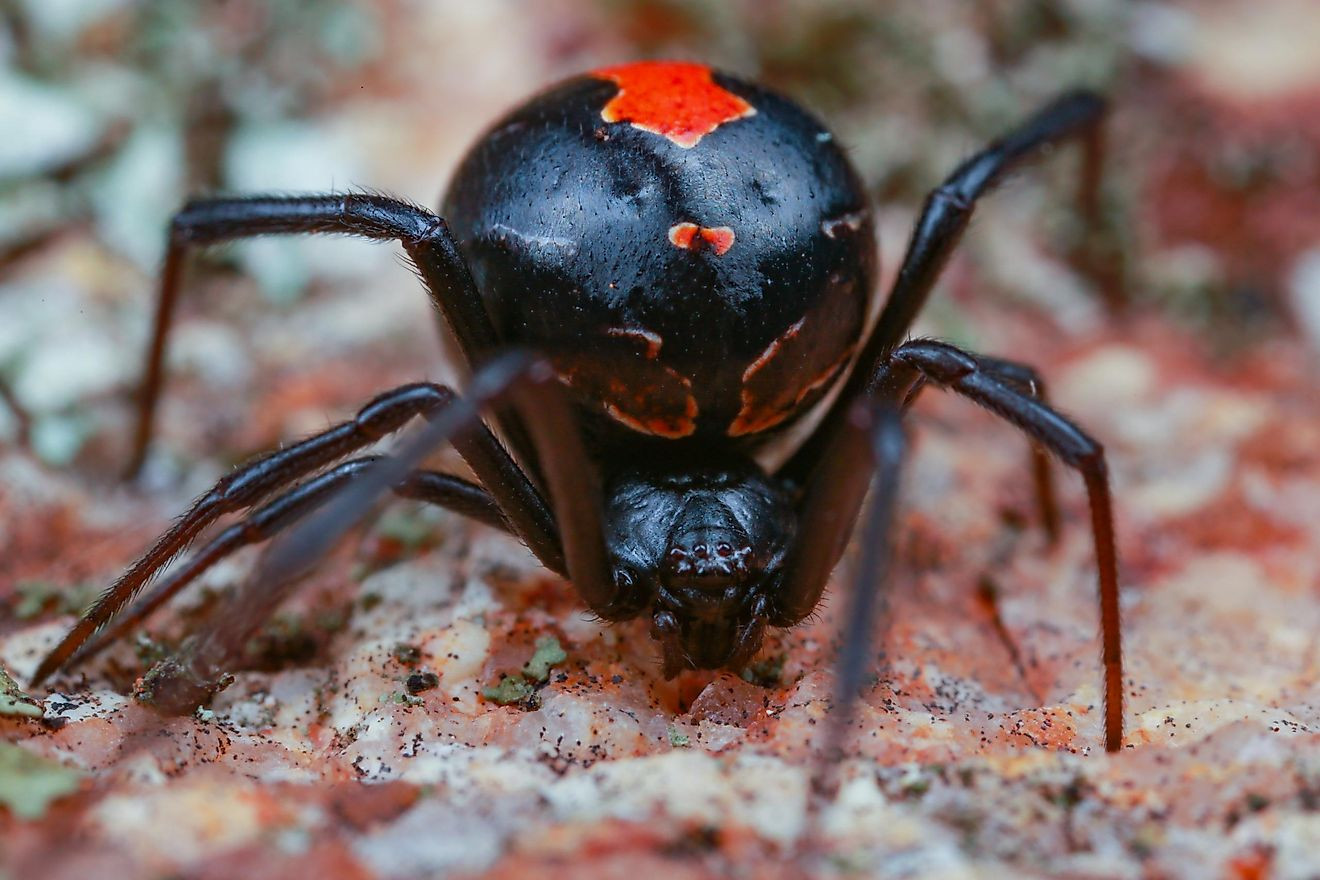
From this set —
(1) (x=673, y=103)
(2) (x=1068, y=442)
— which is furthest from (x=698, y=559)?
(1) (x=673, y=103)

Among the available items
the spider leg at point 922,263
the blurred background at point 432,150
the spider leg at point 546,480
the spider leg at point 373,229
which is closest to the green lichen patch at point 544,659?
the spider leg at point 546,480

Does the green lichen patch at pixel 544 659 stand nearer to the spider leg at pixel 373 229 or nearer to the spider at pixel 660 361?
the spider at pixel 660 361

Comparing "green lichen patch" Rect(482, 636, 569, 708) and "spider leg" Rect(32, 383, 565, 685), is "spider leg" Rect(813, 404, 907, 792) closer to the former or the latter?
"green lichen patch" Rect(482, 636, 569, 708)

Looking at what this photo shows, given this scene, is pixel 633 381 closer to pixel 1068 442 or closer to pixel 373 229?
pixel 373 229

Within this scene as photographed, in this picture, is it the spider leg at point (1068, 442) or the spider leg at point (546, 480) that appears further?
the spider leg at point (1068, 442)


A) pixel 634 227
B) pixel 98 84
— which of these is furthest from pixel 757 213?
pixel 98 84

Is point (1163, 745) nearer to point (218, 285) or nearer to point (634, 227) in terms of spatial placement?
point (634, 227)

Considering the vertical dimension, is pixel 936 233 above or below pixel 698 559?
above
